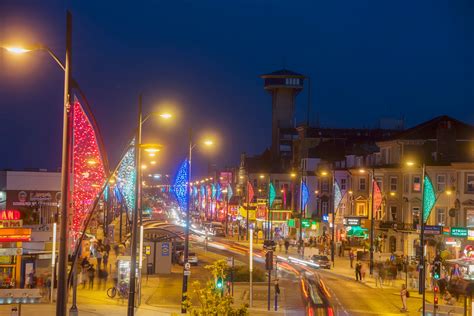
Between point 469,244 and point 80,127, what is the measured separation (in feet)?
152

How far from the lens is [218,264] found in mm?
23703

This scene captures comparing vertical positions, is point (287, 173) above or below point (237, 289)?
above

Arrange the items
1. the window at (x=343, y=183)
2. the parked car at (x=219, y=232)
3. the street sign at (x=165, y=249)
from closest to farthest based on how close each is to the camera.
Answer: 1. the street sign at (x=165, y=249)
2. the window at (x=343, y=183)
3. the parked car at (x=219, y=232)

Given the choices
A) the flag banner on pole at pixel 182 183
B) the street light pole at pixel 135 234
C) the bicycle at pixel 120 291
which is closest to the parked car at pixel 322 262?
the flag banner on pole at pixel 182 183

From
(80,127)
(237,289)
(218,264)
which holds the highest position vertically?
(80,127)

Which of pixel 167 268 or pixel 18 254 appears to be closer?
pixel 18 254

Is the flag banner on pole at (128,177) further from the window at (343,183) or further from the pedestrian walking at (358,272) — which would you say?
the window at (343,183)

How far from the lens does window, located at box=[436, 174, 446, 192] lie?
238ft

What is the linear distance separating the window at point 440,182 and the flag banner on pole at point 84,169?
51450mm

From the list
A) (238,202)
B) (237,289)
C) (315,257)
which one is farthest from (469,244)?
(238,202)

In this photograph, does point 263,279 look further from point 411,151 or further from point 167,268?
point 411,151

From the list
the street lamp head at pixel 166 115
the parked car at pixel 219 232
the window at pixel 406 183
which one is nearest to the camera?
→ the street lamp head at pixel 166 115

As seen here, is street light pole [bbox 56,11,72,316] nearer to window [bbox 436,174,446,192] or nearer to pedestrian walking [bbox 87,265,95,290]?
pedestrian walking [bbox 87,265,95,290]

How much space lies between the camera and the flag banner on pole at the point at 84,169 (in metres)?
23.7
